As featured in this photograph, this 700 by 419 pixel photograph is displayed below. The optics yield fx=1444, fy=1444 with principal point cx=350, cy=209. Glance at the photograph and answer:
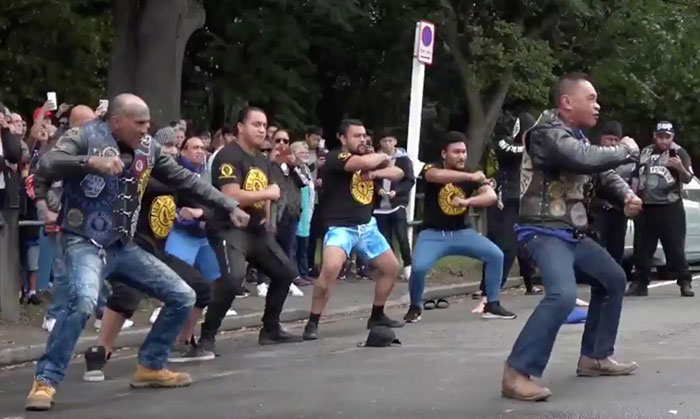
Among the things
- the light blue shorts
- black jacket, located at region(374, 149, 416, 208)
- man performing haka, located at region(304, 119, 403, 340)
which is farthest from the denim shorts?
black jacket, located at region(374, 149, 416, 208)

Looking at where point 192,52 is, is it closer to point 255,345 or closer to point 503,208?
point 503,208

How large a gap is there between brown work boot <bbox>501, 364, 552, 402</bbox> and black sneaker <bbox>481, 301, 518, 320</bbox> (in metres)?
5.06

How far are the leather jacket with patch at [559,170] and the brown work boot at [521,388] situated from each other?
0.94 m

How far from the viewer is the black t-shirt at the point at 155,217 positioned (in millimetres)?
10203

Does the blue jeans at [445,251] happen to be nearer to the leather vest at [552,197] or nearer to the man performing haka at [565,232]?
the man performing haka at [565,232]

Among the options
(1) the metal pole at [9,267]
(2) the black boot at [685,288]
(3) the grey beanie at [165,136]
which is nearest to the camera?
(3) the grey beanie at [165,136]

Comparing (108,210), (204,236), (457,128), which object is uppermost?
(108,210)

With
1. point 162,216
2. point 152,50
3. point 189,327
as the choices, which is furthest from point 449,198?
point 152,50

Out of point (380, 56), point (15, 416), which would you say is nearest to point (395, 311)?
point (15, 416)

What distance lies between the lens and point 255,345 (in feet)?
38.6

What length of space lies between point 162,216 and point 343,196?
2.00 meters

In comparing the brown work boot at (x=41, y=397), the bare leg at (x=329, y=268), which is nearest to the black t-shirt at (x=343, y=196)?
the bare leg at (x=329, y=268)

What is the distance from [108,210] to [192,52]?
60.1ft

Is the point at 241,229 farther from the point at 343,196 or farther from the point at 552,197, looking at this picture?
the point at 552,197
